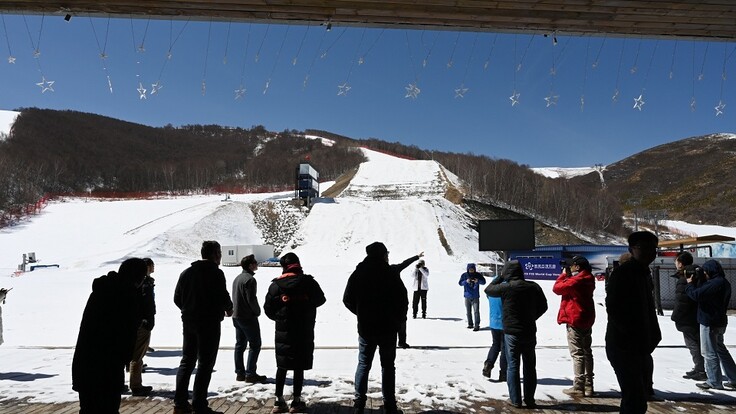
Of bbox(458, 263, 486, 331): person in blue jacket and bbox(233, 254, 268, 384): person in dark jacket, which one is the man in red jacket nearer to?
bbox(233, 254, 268, 384): person in dark jacket

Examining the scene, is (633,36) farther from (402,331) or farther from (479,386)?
(402,331)

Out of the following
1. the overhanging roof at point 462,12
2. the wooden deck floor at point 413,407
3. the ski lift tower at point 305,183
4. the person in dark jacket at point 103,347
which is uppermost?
the ski lift tower at point 305,183

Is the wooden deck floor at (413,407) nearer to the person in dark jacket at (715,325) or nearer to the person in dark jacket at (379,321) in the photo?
the person in dark jacket at (379,321)

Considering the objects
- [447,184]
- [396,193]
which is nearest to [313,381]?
[396,193]

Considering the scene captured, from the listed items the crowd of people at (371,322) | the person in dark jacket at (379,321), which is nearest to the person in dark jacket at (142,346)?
the crowd of people at (371,322)

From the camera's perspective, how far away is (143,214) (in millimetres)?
44188

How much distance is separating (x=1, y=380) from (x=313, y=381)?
4.37 metres

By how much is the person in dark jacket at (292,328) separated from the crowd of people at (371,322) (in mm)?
11

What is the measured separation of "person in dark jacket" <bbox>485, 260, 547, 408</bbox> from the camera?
4953mm

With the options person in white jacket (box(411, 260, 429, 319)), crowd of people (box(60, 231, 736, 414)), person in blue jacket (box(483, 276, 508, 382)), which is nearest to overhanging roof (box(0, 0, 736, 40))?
crowd of people (box(60, 231, 736, 414))

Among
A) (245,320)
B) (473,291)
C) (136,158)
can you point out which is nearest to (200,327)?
(245,320)

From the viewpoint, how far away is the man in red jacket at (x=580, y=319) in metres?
5.43

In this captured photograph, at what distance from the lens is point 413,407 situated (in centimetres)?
495

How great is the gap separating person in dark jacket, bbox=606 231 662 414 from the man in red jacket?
1.98m
